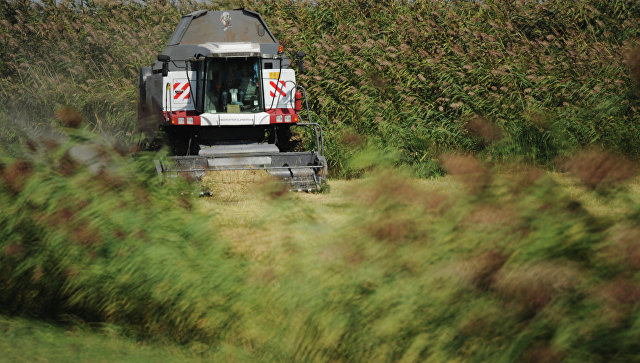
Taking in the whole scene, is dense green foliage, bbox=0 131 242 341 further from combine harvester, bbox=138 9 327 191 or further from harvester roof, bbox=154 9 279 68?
harvester roof, bbox=154 9 279 68

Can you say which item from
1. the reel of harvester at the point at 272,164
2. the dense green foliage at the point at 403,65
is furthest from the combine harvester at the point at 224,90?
the dense green foliage at the point at 403,65

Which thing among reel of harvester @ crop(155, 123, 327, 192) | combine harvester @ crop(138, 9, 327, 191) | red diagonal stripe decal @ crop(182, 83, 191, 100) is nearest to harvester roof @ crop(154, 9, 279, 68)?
combine harvester @ crop(138, 9, 327, 191)

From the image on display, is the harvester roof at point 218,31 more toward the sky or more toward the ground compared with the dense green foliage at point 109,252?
more toward the sky

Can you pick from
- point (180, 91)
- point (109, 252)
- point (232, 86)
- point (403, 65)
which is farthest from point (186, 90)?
point (109, 252)

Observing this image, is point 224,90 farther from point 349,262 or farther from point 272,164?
point 349,262

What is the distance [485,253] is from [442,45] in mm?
10511

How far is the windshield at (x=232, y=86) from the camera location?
415 inches

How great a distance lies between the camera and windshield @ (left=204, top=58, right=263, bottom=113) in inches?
415

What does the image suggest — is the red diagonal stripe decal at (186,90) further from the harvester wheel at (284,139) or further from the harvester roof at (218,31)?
the harvester wheel at (284,139)

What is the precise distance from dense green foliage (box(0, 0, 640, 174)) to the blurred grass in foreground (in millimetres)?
3384

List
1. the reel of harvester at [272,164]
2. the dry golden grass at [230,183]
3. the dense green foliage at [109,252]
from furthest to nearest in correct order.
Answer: the reel of harvester at [272,164] < the dry golden grass at [230,183] < the dense green foliage at [109,252]

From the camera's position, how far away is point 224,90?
10648 millimetres

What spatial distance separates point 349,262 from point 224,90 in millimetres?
7871

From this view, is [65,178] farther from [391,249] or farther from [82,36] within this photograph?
[82,36]
